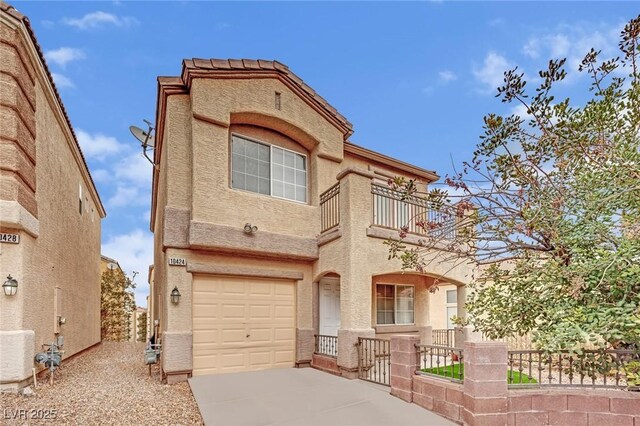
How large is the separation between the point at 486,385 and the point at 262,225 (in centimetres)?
604

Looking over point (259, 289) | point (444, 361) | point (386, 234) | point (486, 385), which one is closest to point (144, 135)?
point (259, 289)

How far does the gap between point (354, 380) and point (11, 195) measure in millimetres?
7566

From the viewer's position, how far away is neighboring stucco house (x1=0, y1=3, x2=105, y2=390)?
7.10m

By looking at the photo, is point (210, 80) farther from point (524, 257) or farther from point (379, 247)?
point (524, 257)

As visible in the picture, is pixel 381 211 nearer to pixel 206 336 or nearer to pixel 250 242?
pixel 250 242

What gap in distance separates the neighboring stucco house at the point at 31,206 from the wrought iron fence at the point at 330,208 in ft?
21.2

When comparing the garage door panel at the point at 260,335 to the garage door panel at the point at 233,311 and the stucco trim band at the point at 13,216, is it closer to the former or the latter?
the garage door panel at the point at 233,311

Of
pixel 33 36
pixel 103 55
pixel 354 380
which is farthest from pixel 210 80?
pixel 354 380

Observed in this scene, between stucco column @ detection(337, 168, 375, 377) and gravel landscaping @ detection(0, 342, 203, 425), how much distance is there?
3.28 metres

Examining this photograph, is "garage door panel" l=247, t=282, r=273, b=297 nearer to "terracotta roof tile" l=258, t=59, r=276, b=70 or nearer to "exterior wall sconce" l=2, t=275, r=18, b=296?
"exterior wall sconce" l=2, t=275, r=18, b=296

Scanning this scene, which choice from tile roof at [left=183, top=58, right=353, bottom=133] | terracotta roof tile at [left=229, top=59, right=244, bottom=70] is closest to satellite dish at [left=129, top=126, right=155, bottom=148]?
tile roof at [left=183, top=58, right=353, bottom=133]

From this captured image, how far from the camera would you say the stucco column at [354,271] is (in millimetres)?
8422

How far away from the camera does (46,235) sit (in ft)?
30.4

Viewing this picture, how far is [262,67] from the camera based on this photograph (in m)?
10.0
